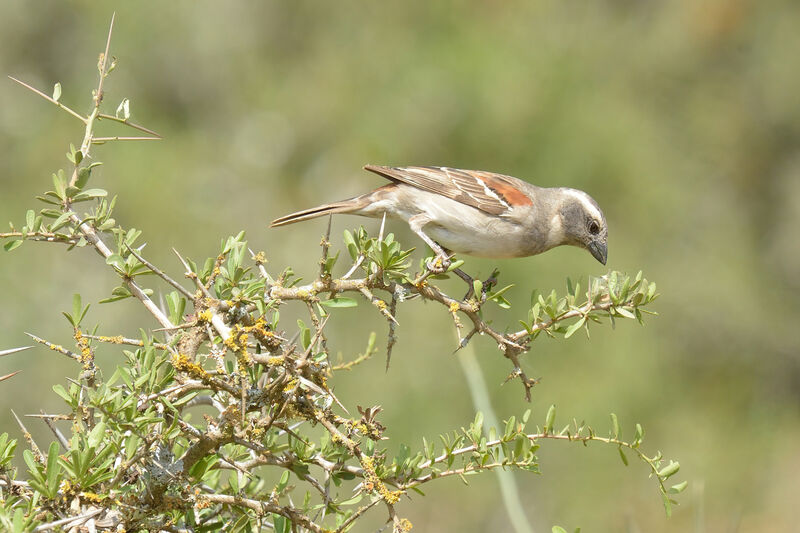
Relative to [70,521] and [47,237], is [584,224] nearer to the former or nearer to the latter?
[47,237]

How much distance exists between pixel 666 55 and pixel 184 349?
38.9 feet

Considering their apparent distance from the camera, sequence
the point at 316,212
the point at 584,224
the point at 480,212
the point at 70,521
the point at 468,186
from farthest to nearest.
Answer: the point at 468,186 → the point at 584,224 → the point at 480,212 → the point at 316,212 → the point at 70,521

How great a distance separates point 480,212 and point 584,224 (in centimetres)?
70

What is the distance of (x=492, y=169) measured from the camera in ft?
33.4

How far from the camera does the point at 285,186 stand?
34.2 ft

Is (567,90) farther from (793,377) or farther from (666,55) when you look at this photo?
(793,377)

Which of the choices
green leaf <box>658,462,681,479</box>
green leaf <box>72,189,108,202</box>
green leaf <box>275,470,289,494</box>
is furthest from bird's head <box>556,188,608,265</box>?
green leaf <box>72,189,108,202</box>

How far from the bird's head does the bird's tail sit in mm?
1309

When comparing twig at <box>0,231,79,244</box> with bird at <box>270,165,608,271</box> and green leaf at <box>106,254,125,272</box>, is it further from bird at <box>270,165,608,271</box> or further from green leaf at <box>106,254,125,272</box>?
bird at <box>270,165,608,271</box>

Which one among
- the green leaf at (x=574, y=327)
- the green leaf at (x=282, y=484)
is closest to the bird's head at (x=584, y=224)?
the green leaf at (x=574, y=327)

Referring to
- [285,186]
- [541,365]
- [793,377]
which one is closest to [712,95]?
[793,377]

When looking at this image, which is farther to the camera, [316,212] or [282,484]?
[316,212]

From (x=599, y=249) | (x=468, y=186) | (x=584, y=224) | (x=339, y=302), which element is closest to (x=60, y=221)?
(x=339, y=302)

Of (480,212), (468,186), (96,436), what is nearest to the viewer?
(96,436)
